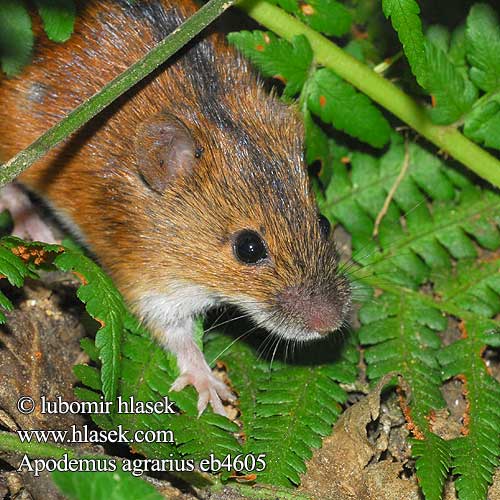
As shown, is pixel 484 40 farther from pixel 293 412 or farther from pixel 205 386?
pixel 205 386

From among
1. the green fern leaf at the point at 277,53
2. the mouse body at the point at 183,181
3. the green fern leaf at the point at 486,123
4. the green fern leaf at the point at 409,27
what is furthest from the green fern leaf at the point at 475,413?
the green fern leaf at the point at 277,53

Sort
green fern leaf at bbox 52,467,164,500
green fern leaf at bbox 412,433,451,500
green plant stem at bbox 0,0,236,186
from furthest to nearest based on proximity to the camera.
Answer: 1. green plant stem at bbox 0,0,236,186
2. green fern leaf at bbox 412,433,451,500
3. green fern leaf at bbox 52,467,164,500

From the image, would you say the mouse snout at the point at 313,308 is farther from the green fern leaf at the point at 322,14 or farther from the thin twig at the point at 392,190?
the green fern leaf at the point at 322,14

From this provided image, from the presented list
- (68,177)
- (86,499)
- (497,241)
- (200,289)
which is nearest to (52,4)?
(68,177)

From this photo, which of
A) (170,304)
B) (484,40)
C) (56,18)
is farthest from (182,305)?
(484,40)

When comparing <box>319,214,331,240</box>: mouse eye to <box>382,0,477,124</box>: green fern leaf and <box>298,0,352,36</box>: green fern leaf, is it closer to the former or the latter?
<box>382,0,477,124</box>: green fern leaf

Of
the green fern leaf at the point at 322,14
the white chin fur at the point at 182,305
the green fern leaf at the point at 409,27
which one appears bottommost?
the white chin fur at the point at 182,305

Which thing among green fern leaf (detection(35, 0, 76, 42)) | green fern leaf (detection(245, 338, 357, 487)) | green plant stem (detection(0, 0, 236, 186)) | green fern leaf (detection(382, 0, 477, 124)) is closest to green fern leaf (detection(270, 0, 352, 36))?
green fern leaf (detection(382, 0, 477, 124))
